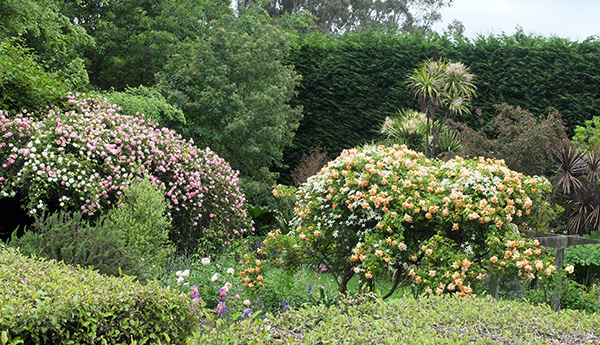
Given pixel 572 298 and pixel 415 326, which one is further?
pixel 572 298

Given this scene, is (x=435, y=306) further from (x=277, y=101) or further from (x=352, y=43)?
(x=352, y=43)

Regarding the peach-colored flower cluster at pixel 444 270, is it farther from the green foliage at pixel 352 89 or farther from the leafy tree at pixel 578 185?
the green foliage at pixel 352 89

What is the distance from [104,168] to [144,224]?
125 centimetres

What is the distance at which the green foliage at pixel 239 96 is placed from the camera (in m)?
10.1

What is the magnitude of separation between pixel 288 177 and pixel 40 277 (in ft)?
32.1

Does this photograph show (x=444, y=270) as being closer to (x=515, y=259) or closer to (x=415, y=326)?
(x=515, y=259)

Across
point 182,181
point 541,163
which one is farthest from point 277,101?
point 541,163

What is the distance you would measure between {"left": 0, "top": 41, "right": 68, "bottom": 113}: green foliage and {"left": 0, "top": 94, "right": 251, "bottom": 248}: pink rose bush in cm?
19

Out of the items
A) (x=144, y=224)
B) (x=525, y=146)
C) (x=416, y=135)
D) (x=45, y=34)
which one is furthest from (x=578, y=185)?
(x=45, y=34)

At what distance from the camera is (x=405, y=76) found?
40.4 ft

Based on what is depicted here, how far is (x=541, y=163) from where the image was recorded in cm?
834

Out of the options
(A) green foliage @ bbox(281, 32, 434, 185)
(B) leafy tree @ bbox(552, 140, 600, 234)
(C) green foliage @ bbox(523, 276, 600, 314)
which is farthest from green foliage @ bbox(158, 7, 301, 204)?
(C) green foliage @ bbox(523, 276, 600, 314)

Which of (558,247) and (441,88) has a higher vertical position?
(441,88)

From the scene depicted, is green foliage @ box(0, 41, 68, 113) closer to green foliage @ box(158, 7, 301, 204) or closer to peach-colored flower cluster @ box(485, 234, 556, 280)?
green foliage @ box(158, 7, 301, 204)
